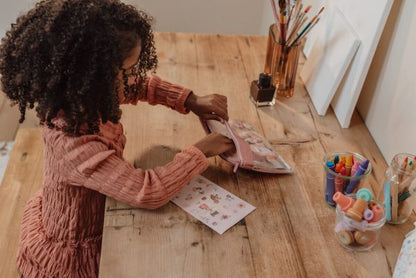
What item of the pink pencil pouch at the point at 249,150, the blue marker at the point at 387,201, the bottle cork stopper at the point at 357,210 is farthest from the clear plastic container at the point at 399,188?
the pink pencil pouch at the point at 249,150

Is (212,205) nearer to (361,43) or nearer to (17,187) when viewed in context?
(361,43)

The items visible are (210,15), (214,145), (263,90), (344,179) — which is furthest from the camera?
(210,15)

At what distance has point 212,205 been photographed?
95cm

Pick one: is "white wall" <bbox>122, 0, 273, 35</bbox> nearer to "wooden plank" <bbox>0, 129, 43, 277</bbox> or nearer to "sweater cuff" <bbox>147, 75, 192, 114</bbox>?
"wooden plank" <bbox>0, 129, 43, 277</bbox>

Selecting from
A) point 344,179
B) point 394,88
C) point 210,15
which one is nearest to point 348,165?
point 344,179

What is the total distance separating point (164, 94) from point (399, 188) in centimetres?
61

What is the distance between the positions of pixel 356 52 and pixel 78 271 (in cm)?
84

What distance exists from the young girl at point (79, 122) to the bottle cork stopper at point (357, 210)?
12.7 inches

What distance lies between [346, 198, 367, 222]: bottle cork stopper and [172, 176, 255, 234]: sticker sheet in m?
0.21

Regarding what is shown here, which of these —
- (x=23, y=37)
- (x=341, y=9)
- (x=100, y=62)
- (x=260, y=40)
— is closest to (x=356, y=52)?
(x=341, y=9)

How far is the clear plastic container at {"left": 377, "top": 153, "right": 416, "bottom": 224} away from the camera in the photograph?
0.88 metres

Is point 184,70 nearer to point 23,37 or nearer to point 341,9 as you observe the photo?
point 341,9

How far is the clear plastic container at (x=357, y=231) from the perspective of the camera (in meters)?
0.83

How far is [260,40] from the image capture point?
5.19ft
